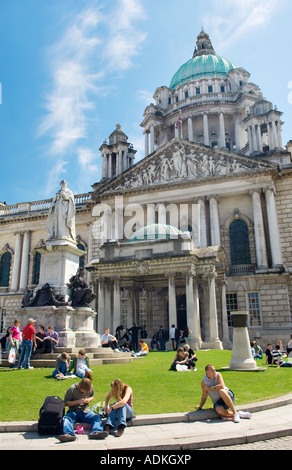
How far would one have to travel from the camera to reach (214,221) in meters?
35.0

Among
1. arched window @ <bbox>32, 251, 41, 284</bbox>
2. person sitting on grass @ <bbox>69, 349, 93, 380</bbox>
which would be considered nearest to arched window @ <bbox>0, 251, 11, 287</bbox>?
arched window @ <bbox>32, 251, 41, 284</bbox>

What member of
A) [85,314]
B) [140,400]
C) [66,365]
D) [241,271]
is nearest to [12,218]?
[241,271]

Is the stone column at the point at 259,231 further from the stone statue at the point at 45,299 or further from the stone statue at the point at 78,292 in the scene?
the stone statue at the point at 45,299

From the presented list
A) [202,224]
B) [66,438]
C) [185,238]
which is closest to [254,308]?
[202,224]

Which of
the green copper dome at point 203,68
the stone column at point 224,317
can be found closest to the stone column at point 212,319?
the stone column at point 224,317

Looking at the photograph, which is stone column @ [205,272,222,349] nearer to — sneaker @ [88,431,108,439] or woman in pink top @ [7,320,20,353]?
woman in pink top @ [7,320,20,353]

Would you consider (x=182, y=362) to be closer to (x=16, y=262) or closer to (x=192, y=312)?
(x=192, y=312)

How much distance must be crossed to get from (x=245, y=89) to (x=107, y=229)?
32.6 metres

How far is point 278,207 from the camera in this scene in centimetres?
3434

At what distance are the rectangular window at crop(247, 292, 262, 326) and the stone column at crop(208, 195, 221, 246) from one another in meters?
5.40

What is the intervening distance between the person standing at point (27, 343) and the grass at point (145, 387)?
0.42m

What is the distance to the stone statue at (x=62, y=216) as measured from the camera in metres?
15.5

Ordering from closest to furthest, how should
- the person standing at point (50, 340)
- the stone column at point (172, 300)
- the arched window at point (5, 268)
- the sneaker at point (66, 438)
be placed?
the sneaker at point (66, 438) < the person standing at point (50, 340) < the stone column at point (172, 300) < the arched window at point (5, 268)

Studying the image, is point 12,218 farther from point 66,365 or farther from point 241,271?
point 66,365
